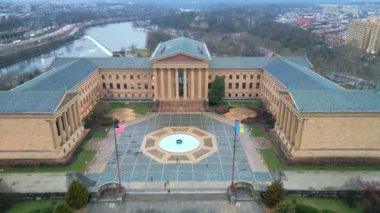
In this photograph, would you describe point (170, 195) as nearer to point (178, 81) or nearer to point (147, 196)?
point (147, 196)

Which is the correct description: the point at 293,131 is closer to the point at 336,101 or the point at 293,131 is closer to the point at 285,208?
the point at 336,101

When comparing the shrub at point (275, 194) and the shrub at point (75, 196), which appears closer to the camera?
the shrub at point (75, 196)

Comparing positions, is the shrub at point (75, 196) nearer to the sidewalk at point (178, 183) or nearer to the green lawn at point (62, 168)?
the sidewalk at point (178, 183)

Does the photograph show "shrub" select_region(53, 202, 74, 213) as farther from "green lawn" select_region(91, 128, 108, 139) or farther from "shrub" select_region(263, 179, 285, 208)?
"shrub" select_region(263, 179, 285, 208)

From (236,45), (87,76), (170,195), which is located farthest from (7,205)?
(236,45)

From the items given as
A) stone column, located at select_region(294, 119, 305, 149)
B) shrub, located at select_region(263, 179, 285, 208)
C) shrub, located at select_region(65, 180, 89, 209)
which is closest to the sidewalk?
stone column, located at select_region(294, 119, 305, 149)

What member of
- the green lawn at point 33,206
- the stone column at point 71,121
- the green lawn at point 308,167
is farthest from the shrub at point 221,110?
the green lawn at point 33,206
